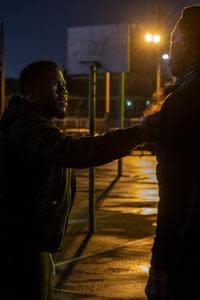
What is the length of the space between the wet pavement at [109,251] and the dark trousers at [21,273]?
133 inches

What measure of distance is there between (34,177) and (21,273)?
0.49 meters

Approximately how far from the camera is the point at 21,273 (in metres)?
3.32

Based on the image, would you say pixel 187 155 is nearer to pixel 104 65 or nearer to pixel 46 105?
pixel 46 105

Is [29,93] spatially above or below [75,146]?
above

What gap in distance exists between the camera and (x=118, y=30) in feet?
39.1

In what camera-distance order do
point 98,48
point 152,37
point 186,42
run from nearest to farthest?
point 186,42
point 98,48
point 152,37

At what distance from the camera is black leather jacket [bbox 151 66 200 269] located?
2621 mm

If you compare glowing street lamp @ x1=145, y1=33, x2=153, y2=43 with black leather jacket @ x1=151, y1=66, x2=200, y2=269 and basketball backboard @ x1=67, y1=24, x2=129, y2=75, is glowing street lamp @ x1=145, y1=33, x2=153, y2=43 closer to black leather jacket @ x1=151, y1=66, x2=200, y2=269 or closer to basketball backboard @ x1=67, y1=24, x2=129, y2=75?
basketball backboard @ x1=67, y1=24, x2=129, y2=75

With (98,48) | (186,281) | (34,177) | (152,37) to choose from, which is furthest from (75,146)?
(152,37)

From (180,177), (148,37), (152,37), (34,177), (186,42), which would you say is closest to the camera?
(180,177)

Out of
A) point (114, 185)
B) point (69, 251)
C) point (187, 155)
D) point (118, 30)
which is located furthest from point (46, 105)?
point (114, 185)

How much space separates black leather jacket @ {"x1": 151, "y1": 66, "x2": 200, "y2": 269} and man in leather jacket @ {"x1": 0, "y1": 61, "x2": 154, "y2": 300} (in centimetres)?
41

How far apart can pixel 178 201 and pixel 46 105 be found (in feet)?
3.33

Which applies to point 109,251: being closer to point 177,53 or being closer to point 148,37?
point 177,53
